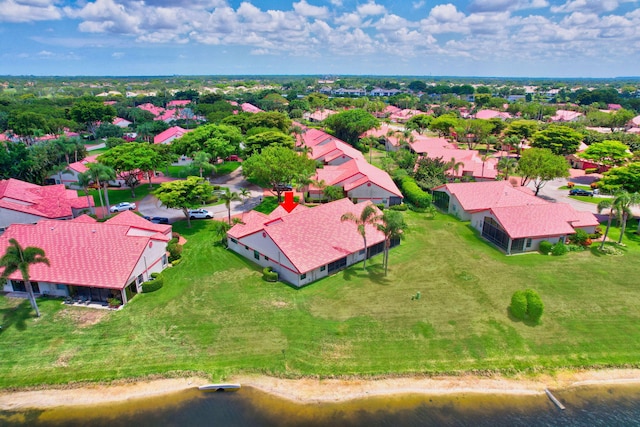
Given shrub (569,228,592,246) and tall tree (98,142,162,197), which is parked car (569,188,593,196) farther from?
tall tree (98,142,162,197)

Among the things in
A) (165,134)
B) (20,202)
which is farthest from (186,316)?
(165,134)

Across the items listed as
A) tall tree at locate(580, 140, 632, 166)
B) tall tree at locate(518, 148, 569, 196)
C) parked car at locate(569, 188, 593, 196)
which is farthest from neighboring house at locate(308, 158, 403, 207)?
tall tree at locate(580, 140, 632, 166)

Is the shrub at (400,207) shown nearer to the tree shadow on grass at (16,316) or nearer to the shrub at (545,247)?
the shrub at (545,247)

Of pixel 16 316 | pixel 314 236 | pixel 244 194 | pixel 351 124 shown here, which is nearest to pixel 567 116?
pixel 351 124

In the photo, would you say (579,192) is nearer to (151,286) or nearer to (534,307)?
(534,307)

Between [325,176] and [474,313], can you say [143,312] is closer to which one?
[474,313]
